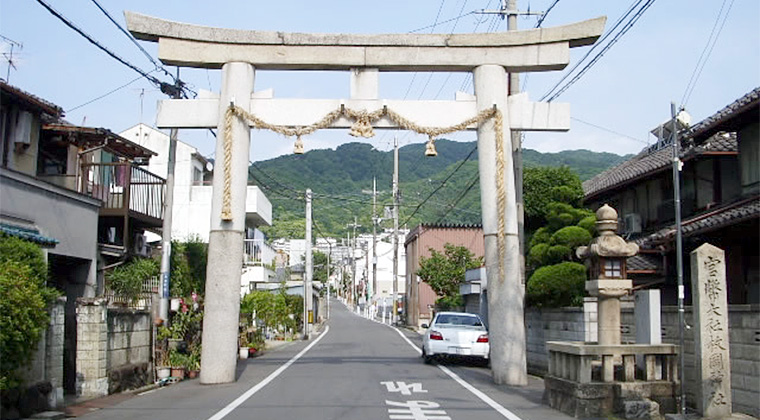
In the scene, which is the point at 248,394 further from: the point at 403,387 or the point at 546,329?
the point at 546,329

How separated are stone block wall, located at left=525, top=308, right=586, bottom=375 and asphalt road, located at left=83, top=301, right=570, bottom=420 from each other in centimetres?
152

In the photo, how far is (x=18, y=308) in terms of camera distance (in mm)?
10055

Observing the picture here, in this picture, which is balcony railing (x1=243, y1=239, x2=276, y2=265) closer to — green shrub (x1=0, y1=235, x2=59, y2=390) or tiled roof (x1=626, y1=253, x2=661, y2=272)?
tiled roof (x1=626, y1=253, x2=661, y2=272)

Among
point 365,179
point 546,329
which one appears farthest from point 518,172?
point 365,179

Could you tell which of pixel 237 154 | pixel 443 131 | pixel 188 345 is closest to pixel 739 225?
pixel 443 131

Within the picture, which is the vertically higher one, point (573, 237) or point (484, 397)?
point (573, 237)

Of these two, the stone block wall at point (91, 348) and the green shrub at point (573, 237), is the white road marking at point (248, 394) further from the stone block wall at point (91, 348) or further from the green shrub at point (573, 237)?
the green shrub at point (573, 237)

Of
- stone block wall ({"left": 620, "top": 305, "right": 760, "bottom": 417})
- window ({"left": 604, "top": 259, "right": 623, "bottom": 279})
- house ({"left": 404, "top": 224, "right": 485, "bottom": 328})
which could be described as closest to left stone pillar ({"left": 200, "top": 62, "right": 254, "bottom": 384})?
window ({"left": 604, "top": 259, "right": 623, "bottom": 279})

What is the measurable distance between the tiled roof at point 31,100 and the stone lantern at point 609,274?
509 inches

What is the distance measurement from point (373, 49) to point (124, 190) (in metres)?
9.61

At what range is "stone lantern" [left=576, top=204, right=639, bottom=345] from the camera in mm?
13227

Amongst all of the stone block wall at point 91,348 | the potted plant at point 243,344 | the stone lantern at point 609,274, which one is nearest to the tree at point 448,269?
the potted plant at point 243,344

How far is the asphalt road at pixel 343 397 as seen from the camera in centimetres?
1170

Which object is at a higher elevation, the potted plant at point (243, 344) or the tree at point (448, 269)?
the tree at point (448, 269)
